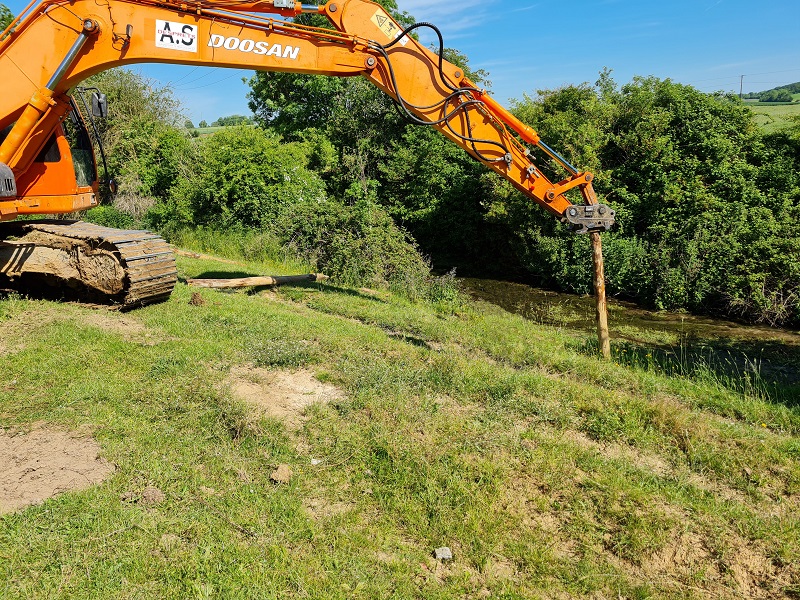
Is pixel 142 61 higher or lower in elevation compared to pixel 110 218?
higher

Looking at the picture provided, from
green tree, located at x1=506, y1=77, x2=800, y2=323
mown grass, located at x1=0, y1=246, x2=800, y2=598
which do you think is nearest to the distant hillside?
green tree, located at x1=506, y1=77, x2=800, y2=323

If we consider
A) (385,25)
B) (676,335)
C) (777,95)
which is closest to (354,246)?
(385,25)

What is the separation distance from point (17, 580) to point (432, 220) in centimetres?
1621

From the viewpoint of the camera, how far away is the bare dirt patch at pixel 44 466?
3.86 meters

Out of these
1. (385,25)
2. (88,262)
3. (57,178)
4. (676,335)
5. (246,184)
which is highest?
(385,25)

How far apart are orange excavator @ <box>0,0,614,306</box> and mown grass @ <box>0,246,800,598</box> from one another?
1089 mm

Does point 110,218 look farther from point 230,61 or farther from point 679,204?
point 679,204

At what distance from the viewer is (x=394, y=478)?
4168mm

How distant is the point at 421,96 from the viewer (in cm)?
743

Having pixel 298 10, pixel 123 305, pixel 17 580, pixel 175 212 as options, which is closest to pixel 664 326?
pixel 298 10

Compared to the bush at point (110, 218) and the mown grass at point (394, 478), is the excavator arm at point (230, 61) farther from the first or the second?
the bush at point (110, 218)

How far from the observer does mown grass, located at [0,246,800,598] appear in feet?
10.8

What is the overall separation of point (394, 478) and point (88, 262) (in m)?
5.69

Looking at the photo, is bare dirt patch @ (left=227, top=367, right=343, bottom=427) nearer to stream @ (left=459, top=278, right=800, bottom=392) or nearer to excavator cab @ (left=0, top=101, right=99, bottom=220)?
excavator cab @ (left=0, top=101, right=99, bottom=220)
